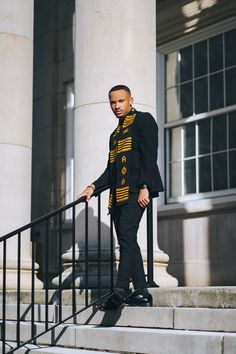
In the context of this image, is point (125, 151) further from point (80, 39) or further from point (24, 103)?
point (24, 103)

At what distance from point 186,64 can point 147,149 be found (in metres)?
5.94

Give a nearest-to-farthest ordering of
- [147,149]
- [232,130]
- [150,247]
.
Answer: [147,149] → [150,247] → [232,130]

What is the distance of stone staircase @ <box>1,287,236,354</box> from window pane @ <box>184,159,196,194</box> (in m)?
4.86

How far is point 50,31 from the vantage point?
48.9ft

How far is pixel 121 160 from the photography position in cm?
729

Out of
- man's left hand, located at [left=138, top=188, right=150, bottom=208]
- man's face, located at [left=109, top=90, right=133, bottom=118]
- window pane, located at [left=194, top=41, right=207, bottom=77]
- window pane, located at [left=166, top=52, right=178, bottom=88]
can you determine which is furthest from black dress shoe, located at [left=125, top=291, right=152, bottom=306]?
window pane, located at [left=166, top=52, right=178, bottom=88]

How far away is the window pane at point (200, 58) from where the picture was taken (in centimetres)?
1246

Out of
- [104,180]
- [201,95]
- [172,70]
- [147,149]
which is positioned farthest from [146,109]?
[172,70]

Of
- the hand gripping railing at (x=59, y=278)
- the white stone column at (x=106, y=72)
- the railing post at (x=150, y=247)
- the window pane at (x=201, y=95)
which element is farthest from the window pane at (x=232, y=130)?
the railing post at (x=150, y=247)

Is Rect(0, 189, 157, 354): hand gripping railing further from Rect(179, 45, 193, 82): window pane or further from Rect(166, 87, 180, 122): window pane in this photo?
Rect(179, 45, 193, 82): window pane

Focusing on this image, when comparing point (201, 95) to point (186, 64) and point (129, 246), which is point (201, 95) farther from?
point (129, 246)

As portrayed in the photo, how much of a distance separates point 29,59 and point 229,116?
3.09 meters

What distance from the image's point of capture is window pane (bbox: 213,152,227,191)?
1191 centimetres

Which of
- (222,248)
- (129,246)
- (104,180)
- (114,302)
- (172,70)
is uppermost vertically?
(172,70)
